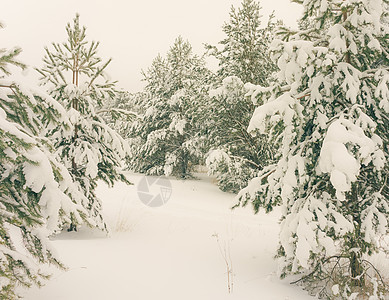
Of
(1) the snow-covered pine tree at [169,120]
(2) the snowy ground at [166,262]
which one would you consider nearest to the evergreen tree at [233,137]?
(1) the snow-covered pine tree at [169,120]

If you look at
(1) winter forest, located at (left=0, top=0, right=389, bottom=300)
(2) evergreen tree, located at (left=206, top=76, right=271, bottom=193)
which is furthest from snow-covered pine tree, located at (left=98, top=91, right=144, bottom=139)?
(2) evergreen tree, located at (left=206, top=76, right=271, bottom=193)

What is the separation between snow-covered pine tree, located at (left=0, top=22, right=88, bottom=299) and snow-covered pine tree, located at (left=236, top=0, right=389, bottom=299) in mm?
2524

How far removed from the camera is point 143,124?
19.0 meters

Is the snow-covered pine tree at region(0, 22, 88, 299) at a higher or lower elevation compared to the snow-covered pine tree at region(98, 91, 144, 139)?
lower

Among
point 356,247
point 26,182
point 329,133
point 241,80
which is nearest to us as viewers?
point 26,182

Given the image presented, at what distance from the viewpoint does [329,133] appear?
142 inches

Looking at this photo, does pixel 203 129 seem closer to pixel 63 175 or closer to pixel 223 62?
pixel 223 62

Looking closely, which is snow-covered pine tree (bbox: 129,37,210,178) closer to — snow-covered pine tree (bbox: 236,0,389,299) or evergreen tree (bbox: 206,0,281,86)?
evergreen tree (bbox: 206,0,281,86)

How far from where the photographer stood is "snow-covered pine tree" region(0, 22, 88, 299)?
2.53m

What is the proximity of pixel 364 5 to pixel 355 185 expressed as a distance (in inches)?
101
